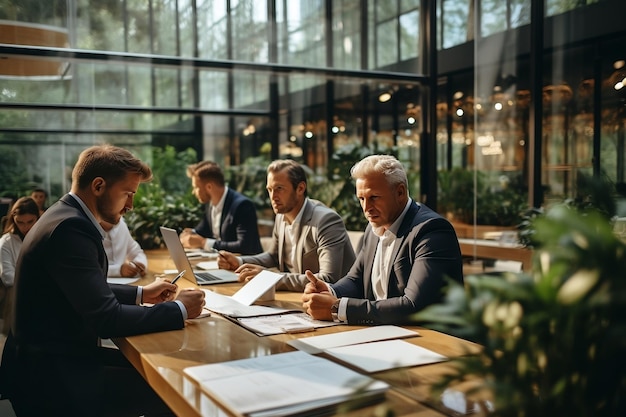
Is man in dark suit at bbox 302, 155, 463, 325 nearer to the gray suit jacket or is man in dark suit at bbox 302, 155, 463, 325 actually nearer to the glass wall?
the gray suit jacket

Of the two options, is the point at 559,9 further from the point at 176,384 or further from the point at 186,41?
the point at 176,384

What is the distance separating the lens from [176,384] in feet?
6.04

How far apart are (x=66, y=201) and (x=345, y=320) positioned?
1.24 metres

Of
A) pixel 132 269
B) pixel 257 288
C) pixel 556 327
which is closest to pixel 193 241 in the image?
pixel 132 269

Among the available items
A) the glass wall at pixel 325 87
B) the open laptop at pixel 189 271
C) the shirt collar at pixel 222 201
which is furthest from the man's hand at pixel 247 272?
the glass wall at pixel 325 87

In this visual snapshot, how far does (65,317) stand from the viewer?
2473 millimetres

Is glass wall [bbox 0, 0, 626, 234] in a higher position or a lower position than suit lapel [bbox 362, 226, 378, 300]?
higher

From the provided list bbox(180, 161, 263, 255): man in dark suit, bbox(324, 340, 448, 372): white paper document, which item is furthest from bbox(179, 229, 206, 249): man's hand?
bbox(324, 340, 448, 372): white paper document

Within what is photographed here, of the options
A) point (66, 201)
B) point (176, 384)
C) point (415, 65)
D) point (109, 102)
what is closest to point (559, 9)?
point (415, 65)

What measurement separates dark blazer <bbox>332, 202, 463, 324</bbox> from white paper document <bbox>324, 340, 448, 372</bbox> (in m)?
0.32

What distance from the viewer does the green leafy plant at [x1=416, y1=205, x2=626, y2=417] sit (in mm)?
1005

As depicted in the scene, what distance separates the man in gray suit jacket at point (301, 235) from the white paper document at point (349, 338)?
122cm

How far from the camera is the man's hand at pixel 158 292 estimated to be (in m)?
2.93

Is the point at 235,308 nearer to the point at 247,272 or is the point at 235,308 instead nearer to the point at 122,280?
the point at 247,272
